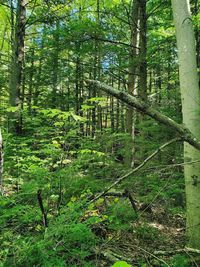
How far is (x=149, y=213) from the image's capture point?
6066 mm

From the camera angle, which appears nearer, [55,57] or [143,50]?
[143,50]

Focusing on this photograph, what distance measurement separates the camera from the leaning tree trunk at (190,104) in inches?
140

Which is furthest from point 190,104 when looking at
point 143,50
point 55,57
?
point 55,57

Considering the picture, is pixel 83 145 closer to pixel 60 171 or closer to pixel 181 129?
pixel 60 171

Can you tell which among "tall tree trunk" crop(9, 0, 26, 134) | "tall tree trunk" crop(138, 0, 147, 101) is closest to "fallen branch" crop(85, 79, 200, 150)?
"tall tree trunk" crop(138, 0, 147, 101)

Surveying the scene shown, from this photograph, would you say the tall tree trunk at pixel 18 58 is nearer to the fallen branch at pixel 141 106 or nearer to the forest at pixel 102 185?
the forest at pixel 102 185

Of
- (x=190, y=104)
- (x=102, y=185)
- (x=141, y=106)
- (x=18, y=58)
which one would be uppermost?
(x=18, y=58)

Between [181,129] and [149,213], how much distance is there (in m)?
3.59

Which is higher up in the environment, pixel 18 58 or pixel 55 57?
pixel 55 57

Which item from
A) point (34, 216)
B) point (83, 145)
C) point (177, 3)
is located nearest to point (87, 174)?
point (83, 145)

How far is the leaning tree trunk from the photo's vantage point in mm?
3562

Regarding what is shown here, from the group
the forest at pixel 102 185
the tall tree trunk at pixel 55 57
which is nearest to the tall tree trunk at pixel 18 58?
the forest at pixel 102 185

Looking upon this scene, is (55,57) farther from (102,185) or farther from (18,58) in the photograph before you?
(102,185)

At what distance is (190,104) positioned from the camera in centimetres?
362
